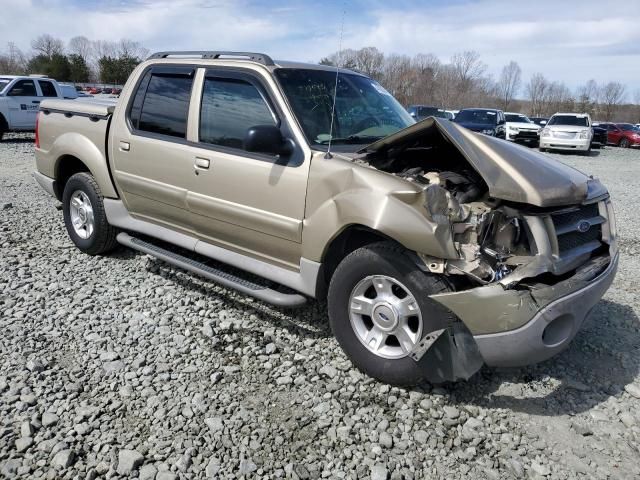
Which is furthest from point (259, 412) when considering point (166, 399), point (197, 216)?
point (197, 216)

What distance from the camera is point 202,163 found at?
3986 mm

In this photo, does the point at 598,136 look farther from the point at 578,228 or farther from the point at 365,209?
the point at 365,209

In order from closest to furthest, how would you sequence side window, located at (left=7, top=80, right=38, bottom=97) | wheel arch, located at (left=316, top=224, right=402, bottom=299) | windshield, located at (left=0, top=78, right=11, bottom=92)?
wheel arch, located at (left=316, top=224, right=402, bottom=299) → side window, located at (left=7, top=80, right=38, bottom=97) → windshield, located at (left=0, top=78, right=11, bottom=92)

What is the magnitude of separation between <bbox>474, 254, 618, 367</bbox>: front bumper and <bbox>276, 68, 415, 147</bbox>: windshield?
66.7 inches

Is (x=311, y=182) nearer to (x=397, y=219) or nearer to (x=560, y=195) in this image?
(x=397, y=219)

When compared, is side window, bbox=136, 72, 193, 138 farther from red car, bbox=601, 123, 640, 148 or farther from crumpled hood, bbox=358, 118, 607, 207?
red car, bbox=601, 123, 640, 148

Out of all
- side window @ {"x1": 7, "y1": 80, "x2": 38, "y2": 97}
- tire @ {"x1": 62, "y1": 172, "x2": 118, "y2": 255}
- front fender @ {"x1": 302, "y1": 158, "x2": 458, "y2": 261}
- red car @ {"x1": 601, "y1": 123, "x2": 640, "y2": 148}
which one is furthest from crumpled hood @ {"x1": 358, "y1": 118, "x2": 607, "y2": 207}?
red car @ {"x1": 601, "y1": 123, "x2": 640, "y2": 148}

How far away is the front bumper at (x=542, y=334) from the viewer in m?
2.69

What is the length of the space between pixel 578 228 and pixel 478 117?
1956 centimetres

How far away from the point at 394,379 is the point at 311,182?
1323 millimetres

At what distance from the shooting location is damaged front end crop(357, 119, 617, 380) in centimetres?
271

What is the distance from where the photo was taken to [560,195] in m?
2.88

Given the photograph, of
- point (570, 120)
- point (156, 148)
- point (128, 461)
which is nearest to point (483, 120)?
point (570, 120)

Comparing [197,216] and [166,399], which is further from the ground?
[197,216]
